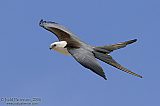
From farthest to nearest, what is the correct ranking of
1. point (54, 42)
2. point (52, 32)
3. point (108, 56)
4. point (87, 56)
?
point (52, 32)
point (54, 42)
point (108, 56)
point (87, 56)

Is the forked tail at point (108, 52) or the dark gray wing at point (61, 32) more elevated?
the dark gray wing at point (61, 32)

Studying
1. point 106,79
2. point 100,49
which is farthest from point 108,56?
point 106,79

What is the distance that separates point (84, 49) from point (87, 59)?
1385 mm

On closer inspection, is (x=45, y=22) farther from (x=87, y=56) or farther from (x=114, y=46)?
(x=87, y=56)

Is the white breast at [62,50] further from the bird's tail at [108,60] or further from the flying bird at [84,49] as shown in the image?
the bird's tail at [108,60]

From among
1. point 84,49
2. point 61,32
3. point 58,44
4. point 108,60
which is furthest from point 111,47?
point 61,32

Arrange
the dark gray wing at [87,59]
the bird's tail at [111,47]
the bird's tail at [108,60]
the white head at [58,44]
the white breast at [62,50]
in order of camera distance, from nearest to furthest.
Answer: the dark gray wing at [87,59] → the bird's tail at [108,60] → the bird's tail at [111,47] → the white breast at [62,50] → the white head at [58,44]

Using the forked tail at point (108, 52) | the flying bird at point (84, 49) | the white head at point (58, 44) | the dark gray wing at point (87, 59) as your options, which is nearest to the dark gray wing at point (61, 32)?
the flying bird at point (84, 49)

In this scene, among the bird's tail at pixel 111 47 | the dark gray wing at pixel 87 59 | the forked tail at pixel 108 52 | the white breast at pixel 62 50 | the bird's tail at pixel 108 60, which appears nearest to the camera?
the dark gray wing at pixel 87 59

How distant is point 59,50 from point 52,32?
1.86 meters

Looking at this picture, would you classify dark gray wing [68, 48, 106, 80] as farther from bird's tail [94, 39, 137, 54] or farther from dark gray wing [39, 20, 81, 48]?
bird's tail [94, 39, 137, 54]

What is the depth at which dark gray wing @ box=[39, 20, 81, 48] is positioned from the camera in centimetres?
1893

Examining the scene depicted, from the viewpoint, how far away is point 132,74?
1692 cm

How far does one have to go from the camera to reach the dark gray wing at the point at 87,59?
50.7 ft
